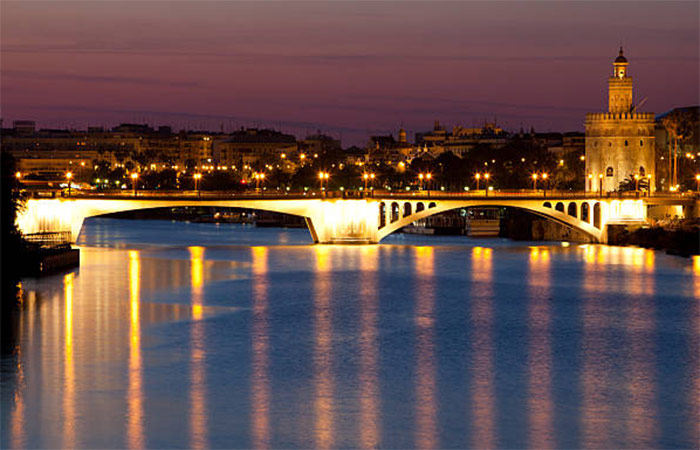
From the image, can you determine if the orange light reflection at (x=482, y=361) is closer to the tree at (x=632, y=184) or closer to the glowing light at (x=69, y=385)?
the glowing light at (x=69, y=385)

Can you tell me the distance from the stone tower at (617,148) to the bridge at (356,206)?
1156 centimetres

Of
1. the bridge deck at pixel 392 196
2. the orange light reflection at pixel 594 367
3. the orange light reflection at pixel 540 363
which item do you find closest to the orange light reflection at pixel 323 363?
A: the orange light reflection at pixel 540 363

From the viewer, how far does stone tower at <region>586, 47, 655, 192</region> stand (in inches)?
3642

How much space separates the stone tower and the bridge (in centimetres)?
1156

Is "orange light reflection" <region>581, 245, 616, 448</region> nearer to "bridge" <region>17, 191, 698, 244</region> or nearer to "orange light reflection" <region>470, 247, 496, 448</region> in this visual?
→ "orange light reflection" <region>470, 247, 496, 448</region>

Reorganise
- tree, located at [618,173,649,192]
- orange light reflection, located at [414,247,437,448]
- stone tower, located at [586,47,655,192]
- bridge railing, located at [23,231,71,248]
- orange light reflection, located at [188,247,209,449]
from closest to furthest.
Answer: orange light reflection, located at [188,247,209,449] → orange light reflection, located at [414,247,437,448] → bridge railing, located at [23,231,71,248] → tree, located at [618,173,649,192] → stone tower, located at [586,47,655,192]

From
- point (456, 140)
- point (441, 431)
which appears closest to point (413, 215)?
point (441, 431)

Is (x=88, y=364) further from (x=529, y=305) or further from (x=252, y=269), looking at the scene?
(x=252, y=269)

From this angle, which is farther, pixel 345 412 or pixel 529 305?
pixel 529 305

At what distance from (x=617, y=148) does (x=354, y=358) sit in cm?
6367

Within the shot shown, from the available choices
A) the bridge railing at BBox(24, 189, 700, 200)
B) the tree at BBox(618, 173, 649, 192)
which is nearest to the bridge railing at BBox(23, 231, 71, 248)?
the bridge railing at BBox(24, 189, 700, 200)

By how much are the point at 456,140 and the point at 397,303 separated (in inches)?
5875

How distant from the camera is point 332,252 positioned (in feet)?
226

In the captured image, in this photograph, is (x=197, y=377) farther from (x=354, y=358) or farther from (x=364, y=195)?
(x=364, y=195)
